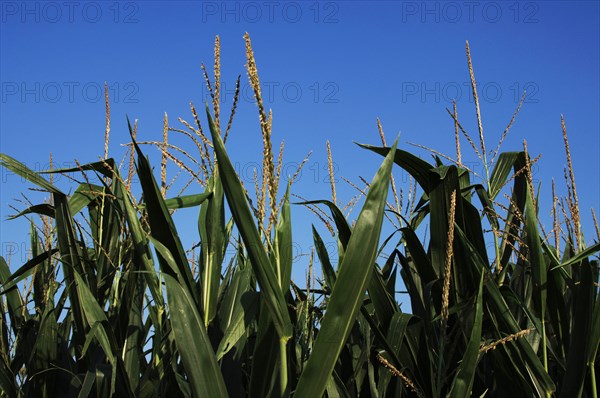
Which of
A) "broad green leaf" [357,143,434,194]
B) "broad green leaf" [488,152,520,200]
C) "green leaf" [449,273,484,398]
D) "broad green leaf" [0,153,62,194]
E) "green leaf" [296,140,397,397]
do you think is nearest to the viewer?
"green leaf" [296,140,397,397]

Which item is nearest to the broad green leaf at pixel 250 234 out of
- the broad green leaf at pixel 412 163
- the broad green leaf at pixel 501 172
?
the broad green leaf at pixel 412 163

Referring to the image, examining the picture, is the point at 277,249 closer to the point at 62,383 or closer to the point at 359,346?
the point at 359,346

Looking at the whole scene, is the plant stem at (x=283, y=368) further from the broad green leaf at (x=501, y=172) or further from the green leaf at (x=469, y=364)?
the broad green leaf at (x=501, y=172)

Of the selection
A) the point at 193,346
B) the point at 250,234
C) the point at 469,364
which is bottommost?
the point at 469,364

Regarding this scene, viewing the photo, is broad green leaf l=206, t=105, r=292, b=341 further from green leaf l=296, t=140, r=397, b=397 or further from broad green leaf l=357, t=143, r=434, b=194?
broad green leaf l=357, t=143, r=434, b=194

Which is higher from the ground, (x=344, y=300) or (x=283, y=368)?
(x=344, y=300)

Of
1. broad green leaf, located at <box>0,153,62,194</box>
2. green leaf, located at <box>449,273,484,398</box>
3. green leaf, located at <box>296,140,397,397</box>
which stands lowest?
green leaf, located at <box>449,273,484,398</box>

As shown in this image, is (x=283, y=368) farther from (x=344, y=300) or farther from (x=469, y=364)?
(x=469, y=364)

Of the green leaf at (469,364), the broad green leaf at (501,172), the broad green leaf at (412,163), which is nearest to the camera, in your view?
the green leaf at (469,364)

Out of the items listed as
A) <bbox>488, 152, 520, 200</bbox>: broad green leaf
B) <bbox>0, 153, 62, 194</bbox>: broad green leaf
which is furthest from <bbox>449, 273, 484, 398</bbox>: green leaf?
<bbox>0, 153, 62, 194</bbox>: broad green leaf

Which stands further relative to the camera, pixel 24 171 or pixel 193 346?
pixel 24 171

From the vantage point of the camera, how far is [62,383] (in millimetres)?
2232

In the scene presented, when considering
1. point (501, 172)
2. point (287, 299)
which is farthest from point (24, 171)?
point (501, 172)

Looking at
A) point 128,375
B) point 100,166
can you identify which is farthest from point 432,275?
point 100,166
